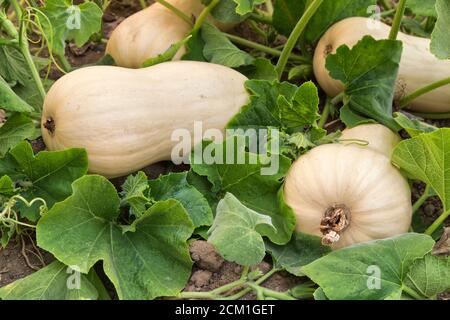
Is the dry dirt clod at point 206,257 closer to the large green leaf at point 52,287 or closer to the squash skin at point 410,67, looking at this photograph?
the large green leaf at point 52,287

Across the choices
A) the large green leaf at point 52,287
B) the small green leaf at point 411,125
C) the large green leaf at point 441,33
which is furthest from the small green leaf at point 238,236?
the large green leaf at point 441,33

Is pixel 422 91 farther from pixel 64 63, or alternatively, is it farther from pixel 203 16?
pixel 64 63

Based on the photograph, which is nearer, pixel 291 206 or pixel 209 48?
pixel 291 206

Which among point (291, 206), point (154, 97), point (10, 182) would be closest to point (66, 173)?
point (10, 182)

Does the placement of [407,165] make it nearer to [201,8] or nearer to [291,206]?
[291,206]
